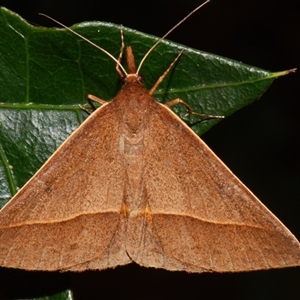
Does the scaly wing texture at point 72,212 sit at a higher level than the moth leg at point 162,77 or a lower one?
lower

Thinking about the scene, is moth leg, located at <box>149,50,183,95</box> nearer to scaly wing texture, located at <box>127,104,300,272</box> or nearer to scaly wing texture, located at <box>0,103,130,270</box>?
scaly wing texture, located at <box>127,104,300,272</box>

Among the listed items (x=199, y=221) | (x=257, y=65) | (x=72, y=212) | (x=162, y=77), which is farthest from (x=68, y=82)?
(x=257, y=65)

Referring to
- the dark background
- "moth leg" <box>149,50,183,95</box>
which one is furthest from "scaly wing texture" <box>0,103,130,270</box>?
the dark background

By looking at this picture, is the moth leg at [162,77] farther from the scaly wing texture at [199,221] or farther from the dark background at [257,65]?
the dark background at [257,65]

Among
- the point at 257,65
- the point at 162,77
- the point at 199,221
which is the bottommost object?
the point at 199,221

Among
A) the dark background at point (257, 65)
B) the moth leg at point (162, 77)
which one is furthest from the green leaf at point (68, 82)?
the dark background at point (257, 65)

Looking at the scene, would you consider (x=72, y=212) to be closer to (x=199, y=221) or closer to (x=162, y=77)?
(x=199, y=221)
